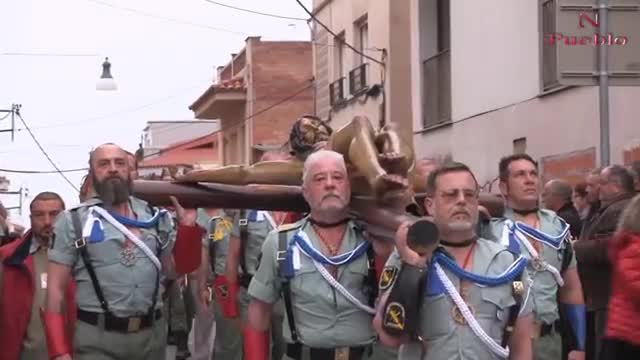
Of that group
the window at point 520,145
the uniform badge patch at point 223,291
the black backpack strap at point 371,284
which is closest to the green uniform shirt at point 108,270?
the black backpack strap at point 371,284

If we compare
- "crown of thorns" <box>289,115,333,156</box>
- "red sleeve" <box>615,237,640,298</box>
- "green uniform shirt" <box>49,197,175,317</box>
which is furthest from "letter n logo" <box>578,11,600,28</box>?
"green uniform shirt" <box>49,197,175,317</box>

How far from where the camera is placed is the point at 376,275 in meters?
7.39

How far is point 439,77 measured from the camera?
23734 millimetres

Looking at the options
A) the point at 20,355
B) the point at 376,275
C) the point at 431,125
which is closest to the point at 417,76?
the point at 431,125

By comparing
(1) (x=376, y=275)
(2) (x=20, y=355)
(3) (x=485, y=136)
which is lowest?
(2) (x=20, y=355)

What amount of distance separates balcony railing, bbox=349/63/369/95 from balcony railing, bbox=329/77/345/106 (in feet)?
2.59

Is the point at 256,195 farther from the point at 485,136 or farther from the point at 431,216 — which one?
the point at 485,136

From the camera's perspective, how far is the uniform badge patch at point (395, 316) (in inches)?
252

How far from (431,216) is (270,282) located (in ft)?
3.16

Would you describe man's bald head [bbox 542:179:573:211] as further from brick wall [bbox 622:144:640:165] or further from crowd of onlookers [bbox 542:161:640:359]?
brick wall [bbox 622:144:640:165]

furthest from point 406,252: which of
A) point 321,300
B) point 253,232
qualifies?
point 253,232

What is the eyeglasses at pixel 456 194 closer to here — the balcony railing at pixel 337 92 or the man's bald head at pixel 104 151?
the man's bald head at pixel 104 151

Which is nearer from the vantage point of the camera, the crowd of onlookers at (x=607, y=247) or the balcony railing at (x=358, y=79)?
the crowd of onlookers at (x=607, y=247)

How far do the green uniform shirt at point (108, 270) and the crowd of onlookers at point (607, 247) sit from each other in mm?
2693
